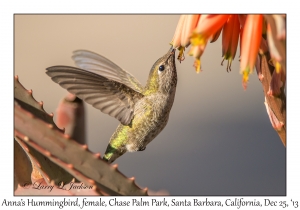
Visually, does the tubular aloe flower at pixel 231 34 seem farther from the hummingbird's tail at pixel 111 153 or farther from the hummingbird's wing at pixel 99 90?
the hummingbird's tail at pixel 111 153

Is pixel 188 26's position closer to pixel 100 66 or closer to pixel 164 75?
pixel 164 75

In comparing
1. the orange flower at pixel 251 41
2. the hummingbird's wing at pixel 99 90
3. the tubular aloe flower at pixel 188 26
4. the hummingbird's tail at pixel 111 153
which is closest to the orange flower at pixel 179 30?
the tubular aloe flower at pixel 188 26

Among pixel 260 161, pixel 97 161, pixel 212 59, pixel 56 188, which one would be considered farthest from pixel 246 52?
pixel 260 161

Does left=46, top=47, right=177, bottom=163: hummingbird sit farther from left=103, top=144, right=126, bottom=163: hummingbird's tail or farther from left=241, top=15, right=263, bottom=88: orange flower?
left=241, top=15, right=263, bottom=88: orange flower

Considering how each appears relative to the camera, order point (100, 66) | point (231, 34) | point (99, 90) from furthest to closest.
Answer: point (100, 66) < point (99, 90) < point (231, 34)

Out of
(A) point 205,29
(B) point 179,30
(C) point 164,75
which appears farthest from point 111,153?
(A) point 205,29

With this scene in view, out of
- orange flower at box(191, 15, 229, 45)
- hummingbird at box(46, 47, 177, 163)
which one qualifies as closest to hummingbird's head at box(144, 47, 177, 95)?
hummingbird at box(46, 47, 177, 163)
